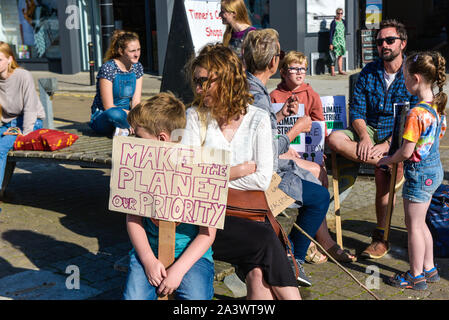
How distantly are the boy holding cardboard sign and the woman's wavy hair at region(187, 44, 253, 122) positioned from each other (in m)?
0.19

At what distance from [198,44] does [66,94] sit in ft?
34.0

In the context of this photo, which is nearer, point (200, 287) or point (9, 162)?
point (200, 287)

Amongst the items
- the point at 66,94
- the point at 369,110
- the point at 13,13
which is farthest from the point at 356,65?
the point at 369,110

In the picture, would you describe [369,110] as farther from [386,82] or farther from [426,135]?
[426,135]

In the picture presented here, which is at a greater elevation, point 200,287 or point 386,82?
point 386,82

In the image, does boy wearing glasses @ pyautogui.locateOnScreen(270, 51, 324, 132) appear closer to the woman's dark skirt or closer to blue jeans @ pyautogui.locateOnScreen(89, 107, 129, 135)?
blue jeans @ pyautogui.locateOnScreen(89, 107, 129, 135)

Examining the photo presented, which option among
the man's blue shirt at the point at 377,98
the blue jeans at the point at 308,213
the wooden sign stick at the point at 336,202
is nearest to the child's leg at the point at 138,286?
the blue jeans at the point at 308,213

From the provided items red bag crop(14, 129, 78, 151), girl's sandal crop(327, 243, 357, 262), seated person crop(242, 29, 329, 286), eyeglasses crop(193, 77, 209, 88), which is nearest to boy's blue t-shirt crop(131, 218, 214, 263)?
eyeglasses crop(193, 77, 209, 88)

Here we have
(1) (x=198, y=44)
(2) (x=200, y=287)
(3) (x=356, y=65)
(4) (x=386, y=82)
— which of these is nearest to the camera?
(2) (x=200, y=287)

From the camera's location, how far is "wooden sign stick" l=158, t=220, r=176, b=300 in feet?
9.94

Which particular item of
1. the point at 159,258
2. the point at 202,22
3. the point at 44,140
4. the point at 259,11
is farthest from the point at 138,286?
the point at 259,11

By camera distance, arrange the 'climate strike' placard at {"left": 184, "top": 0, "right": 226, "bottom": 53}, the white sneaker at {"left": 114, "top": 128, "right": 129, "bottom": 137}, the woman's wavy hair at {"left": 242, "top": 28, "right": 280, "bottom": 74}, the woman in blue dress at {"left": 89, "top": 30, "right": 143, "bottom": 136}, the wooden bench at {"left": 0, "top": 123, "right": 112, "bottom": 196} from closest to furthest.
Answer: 1. the woman's wavy hair at {"left": 242, "top": 28, "right": 280, "bottom": 74}
2. the wooden bench at {"left": 0, "top": 123, "right": 112, "bottom": 196}
3. the white sneaker at {"left": 114, "top": 128, "right": 129, "bottom": 137}
4. the woman in blue dress at {"left": 89, "top": 30, "right": 143, "bottom": 136}
5. the 'climate strike' placard at {"left": 184, "top": 0, "right": 226, "bottom": 53}

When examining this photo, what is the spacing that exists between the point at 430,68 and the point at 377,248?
1.48 m

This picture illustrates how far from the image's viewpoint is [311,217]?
420cm
